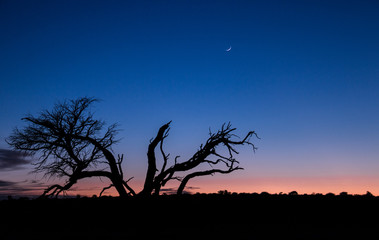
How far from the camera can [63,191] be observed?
1317cm

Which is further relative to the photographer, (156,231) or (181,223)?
(181,223)

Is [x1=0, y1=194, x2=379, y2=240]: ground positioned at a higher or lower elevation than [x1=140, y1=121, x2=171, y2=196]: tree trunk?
lower

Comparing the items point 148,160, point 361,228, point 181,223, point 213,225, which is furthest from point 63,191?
point 361,228

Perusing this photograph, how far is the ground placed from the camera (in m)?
11.3

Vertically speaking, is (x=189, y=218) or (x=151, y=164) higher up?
(x=151, y=164)

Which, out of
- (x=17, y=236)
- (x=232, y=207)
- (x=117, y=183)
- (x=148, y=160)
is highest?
(x=148, y=160)

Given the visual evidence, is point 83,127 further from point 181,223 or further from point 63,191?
point 181,223

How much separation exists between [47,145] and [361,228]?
Result: 13981 mm

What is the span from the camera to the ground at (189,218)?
11.3 metres

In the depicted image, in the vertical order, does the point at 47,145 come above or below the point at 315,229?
above

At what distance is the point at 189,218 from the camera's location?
43.4ft

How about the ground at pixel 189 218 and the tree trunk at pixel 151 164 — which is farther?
the tree trunk at pixel 151 164

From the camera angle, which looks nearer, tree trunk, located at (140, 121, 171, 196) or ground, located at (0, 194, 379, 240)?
ground, located at (0, 194, 379, 240)

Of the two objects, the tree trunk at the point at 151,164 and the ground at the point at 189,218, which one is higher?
the tree trunk at the point at 151,164
